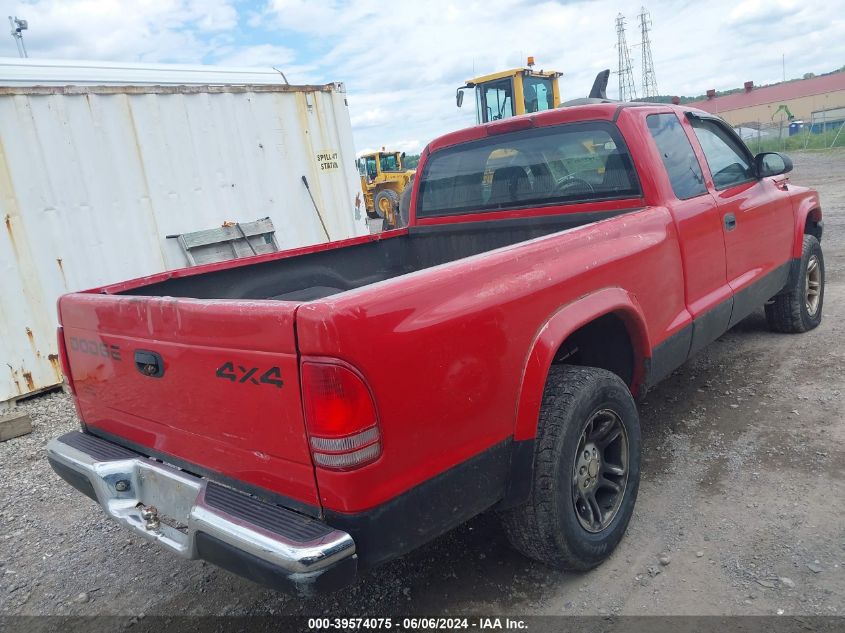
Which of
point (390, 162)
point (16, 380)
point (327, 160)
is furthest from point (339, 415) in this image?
point (390, 162)

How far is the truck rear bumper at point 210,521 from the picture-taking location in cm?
172

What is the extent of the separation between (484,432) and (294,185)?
6.29 meters

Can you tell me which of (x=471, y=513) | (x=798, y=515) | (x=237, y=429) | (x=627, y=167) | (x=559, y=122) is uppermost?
(x=559, y=122)

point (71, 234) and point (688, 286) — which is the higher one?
point (71, 234)

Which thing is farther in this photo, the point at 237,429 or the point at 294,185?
the point at 294,185

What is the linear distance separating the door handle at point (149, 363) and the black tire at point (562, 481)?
1.36 m

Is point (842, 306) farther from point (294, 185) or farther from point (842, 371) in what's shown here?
point (294, 185)

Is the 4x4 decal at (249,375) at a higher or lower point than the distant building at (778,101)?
lower

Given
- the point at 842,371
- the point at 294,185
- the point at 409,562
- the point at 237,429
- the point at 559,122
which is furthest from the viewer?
the point at 294,185

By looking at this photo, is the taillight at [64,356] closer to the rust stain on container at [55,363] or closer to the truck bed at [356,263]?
the truck bed at [356,263]

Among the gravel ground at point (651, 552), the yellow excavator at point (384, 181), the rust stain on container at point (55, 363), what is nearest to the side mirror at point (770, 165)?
the gravel ground at point (651, 552)

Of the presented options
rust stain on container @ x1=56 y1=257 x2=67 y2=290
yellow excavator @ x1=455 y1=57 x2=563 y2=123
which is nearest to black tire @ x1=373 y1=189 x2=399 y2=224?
yellow excavator @ x1=455 y1=57 x2=563 y2=123

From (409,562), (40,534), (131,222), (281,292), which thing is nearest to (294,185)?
(131,222)

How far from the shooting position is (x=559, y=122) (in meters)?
3.53
